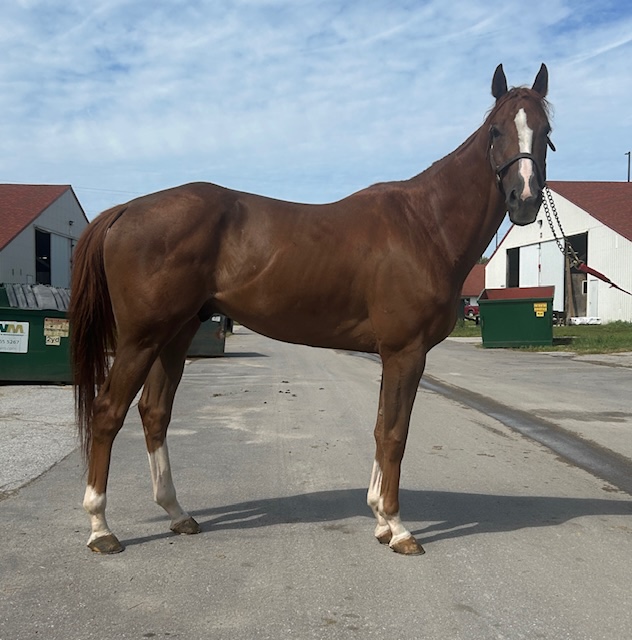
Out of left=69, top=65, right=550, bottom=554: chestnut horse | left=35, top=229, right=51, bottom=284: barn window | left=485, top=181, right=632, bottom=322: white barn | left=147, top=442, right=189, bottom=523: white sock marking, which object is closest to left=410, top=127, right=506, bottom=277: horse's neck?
left=69, top=65, right=550, bottom=554: chestnut horse

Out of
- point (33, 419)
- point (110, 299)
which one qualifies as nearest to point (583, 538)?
point (110, 299)

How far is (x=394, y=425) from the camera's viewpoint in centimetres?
378

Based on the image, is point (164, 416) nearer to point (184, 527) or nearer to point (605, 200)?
point (184, 527)

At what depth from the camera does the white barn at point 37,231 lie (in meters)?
34.4

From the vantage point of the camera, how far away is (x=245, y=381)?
1248 centimetres

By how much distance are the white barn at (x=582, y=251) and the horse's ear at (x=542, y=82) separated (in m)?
30.4

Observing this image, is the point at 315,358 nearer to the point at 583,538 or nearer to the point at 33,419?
the point at 33,419

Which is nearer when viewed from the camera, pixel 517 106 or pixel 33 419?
pixel 517 106

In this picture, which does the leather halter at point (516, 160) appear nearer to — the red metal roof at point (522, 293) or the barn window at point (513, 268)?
the red metal roof at point (522, 293)

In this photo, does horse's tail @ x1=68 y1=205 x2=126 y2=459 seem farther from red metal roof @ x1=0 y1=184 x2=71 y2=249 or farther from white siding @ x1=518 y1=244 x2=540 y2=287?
white siding @ x1=518 y1=244 x2=540 y2=287

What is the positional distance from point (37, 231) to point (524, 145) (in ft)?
126

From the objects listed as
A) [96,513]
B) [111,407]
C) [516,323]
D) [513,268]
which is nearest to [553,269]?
[513,268]

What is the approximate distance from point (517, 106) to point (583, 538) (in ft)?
8.51

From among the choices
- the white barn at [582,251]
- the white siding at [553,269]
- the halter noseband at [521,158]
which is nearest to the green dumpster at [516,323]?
the white barn at [582,251]
